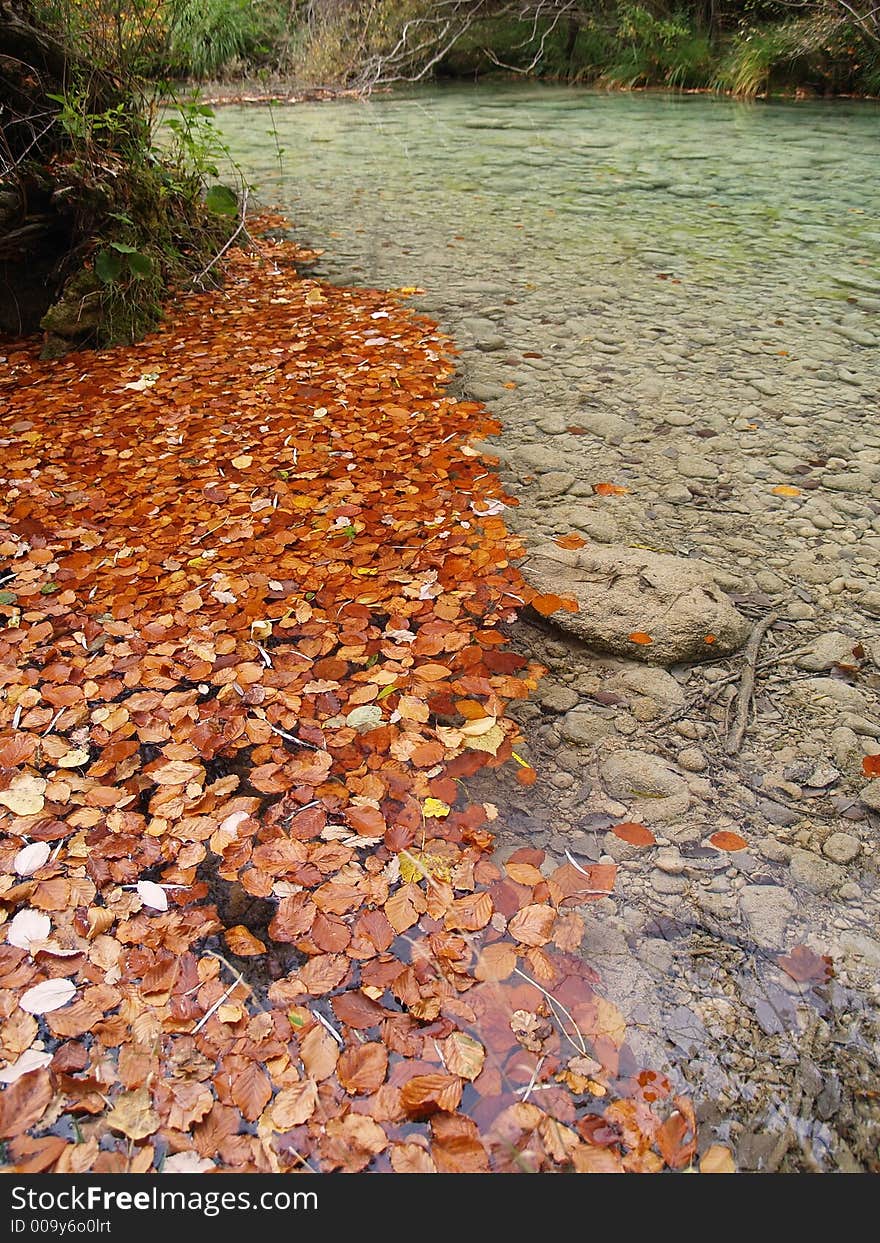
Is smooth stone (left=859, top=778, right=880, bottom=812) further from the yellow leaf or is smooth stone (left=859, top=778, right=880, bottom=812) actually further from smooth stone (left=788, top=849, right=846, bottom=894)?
the yellow leaf

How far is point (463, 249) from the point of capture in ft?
16.8

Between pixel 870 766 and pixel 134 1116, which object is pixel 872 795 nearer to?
pixel 870 766

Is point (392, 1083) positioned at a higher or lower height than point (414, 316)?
lower

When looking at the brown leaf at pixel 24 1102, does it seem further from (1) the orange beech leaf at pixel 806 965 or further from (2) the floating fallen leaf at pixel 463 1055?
(1) the orange beech leaf at pixel 806 965

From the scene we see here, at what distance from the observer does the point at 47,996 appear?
1.46m

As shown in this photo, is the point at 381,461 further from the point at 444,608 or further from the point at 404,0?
Answer: the point at 404,0

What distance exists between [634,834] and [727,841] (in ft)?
0.59

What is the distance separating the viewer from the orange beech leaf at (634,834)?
1.70m

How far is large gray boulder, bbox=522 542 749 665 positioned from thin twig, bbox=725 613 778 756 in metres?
0.03

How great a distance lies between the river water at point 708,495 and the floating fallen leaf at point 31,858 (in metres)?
0.89

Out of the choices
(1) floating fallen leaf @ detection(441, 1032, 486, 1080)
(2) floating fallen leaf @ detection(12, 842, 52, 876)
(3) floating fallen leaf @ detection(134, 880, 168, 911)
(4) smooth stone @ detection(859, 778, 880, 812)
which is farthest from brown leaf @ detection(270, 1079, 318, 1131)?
(4) smooth stone @ detection(859, 778, 880, 812)

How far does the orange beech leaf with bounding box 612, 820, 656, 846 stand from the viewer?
1702 mm
